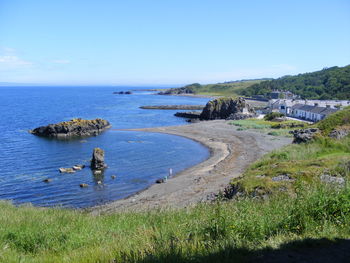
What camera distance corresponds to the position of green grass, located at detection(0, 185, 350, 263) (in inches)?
231

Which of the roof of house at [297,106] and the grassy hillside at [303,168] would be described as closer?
the grassy hillside at [303,168]

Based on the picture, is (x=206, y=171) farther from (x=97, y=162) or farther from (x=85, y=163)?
(x=85, y=163)

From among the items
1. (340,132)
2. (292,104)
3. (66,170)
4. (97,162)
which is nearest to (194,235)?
(340,132)

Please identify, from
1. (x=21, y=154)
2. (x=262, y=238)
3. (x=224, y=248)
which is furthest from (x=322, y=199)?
(x=21, y=154)

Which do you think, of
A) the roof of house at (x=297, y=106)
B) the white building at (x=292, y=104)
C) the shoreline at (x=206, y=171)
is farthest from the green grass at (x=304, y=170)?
the white building at (x=292, y=104)

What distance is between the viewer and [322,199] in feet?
23.4

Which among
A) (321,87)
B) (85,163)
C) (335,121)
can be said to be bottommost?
(85,163)

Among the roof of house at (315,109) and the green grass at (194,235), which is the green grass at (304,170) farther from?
the roof of house at (315,109)

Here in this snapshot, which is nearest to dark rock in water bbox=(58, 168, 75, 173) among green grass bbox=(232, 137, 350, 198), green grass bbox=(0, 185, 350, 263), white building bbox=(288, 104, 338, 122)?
green grass bbox=(232, 137, 350, 198)

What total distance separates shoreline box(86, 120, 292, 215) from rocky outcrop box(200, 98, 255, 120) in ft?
84.0

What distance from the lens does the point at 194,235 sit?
23.0 feet

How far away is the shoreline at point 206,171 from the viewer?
2343 centimetres

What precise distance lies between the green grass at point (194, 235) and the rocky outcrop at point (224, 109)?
84.5 m

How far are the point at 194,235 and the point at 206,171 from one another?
2685cm
